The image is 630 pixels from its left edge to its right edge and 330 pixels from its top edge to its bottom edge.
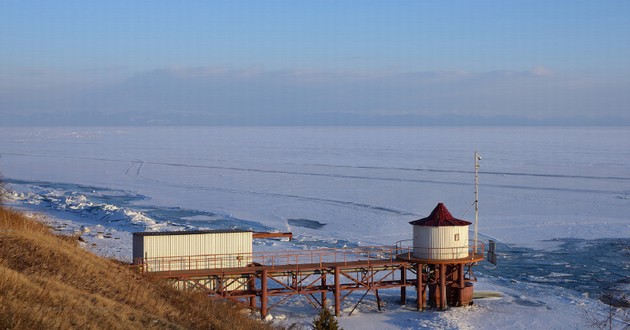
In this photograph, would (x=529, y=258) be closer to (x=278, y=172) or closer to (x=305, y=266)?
(x=305, y=266)

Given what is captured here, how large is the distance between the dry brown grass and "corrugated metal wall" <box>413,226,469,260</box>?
9.21m

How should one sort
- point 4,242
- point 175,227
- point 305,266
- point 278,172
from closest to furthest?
point 4,242
point 305,266
point 175,227
point 278,172

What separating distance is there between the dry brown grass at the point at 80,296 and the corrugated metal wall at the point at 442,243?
921 centimetres

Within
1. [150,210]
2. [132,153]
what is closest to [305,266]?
[150,210]

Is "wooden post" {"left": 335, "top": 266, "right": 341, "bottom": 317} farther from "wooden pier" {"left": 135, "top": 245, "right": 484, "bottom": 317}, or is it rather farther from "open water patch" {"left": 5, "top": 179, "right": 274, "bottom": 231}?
A: "open water patch" {"left": 5, "top": 179, "right": 274, "bottom": 231}

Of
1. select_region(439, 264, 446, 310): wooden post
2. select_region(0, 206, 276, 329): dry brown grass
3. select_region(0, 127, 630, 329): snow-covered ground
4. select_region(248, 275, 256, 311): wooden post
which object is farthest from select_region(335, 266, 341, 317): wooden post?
select_region(0, 206, 276, 329): dry brown grass

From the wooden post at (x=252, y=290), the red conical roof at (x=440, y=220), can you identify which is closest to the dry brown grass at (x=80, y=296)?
the wooden post at (x=252, y=290)

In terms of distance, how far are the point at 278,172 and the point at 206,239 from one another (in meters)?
45.3

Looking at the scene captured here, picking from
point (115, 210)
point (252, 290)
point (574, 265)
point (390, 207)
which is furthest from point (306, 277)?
point (115, 210)

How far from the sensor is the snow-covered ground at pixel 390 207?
28.3 metres

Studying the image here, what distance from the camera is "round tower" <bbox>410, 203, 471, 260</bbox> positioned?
92.4 feet

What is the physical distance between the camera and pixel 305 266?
28297 mm

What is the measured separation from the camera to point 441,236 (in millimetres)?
28422

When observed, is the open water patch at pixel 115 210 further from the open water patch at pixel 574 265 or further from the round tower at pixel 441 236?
the round tower at pixel 441 236
